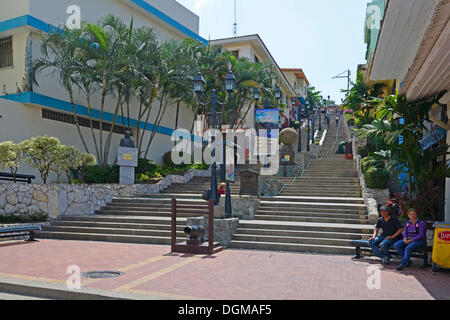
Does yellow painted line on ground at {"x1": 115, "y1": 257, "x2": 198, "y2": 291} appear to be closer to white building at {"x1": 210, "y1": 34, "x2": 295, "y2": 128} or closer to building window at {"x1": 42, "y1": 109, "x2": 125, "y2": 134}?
building window at {"x1": 42, "y1": 109, "x2": 125, "y2": 134}

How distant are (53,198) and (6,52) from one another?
9181 millimetres

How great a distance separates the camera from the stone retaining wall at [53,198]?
15000 mm

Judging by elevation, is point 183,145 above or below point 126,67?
below

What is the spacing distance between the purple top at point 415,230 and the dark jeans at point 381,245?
0.43m

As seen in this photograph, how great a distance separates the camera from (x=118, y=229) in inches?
533

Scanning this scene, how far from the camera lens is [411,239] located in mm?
8836

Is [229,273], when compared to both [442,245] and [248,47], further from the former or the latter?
[248,47]

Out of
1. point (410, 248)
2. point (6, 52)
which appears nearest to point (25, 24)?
point (6, 52)

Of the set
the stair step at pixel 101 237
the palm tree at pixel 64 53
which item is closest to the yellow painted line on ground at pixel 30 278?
the stair step at pixel 101 237

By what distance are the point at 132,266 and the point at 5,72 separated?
51.0ft

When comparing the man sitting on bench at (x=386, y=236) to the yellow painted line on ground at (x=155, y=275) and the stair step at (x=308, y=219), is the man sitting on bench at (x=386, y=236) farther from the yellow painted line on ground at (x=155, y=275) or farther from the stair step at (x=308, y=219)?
the yellow painted line on ground at (x=155, y=275)

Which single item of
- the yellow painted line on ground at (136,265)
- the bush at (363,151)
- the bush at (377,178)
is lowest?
the yellow painted line on ground at (136,265)
